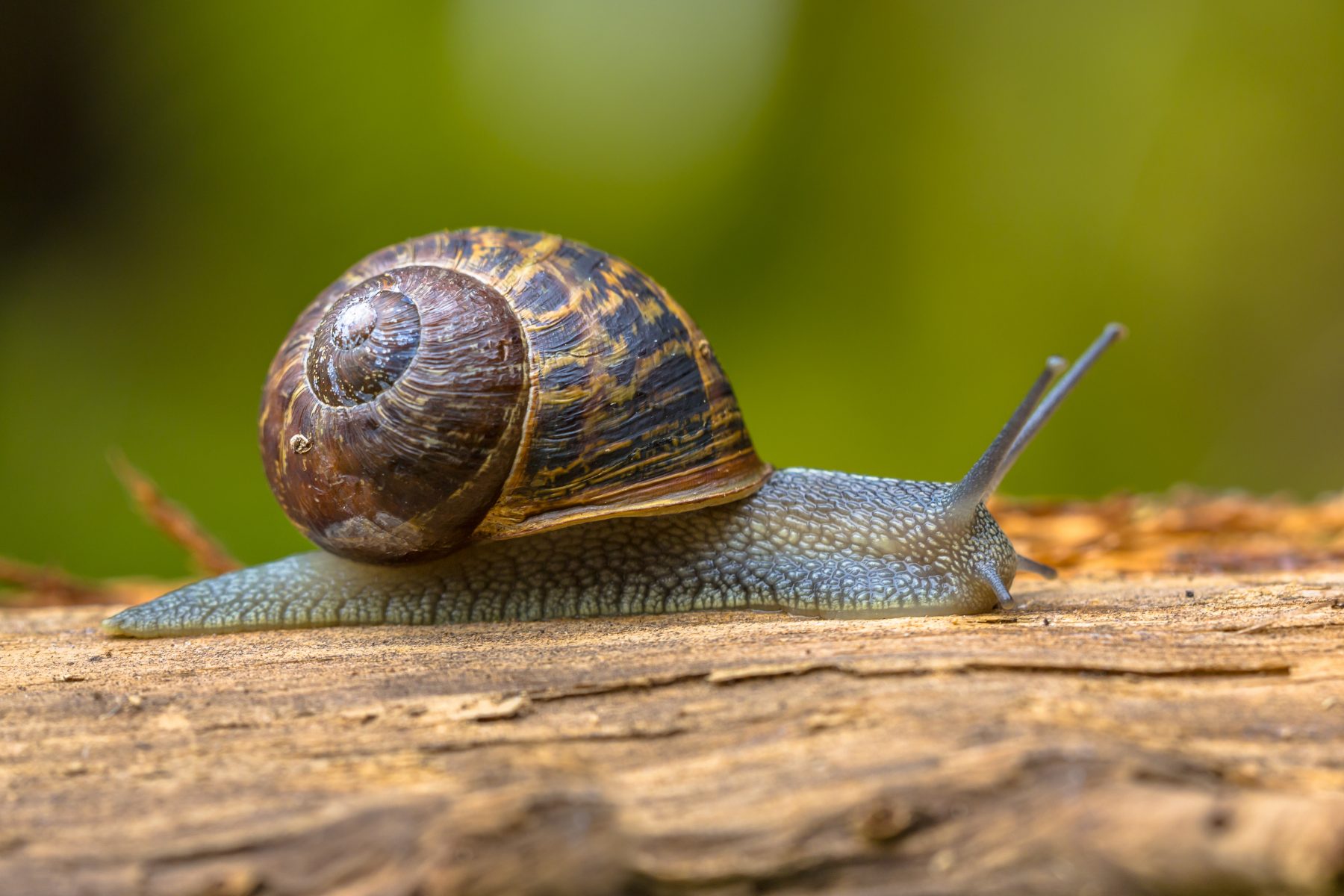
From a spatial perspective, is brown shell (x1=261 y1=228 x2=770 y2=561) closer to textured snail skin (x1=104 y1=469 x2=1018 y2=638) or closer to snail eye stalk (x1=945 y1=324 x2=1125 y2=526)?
textured snail skin (x1=104 y1=469 x2=1018 y2=638)

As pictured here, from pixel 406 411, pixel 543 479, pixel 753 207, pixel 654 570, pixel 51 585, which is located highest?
pixel 753 207

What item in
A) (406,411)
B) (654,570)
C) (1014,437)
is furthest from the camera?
(654,570)

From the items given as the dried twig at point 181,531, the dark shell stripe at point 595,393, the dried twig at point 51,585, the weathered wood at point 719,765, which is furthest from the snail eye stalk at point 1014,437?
the dried twig at point 51,585

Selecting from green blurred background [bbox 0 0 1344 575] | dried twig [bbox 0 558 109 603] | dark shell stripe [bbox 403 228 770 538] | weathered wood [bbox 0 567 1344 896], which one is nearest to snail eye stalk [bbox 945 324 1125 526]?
weathered wood [bbox 0 567 1344 896]

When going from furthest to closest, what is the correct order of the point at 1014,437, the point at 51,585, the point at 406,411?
the point at 51,585 → the point at 1014,437 → the point at 406,411

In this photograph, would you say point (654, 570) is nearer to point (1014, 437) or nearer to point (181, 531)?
point (1014, 437)

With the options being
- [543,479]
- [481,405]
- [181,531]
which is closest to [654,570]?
[543,479]
